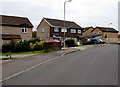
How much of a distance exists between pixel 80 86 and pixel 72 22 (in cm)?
4623

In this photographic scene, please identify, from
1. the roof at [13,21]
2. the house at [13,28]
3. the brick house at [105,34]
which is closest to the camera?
the house at [13,28]

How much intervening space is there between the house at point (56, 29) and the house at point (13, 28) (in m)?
6.64

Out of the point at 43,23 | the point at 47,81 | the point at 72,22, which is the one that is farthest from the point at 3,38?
the point at 47,81

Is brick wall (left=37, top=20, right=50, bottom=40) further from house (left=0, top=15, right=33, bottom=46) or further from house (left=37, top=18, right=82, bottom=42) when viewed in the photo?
house (left=0, top=15, right=33, bottom=46)

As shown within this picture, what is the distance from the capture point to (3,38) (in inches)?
1303

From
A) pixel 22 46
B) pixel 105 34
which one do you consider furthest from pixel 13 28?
pixel 105 34

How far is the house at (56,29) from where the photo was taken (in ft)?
143

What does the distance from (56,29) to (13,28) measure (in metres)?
12.5

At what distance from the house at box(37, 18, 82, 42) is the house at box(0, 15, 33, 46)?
6.64m

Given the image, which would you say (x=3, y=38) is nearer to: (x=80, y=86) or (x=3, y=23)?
(x=3, y=23)

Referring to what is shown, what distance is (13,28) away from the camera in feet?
118

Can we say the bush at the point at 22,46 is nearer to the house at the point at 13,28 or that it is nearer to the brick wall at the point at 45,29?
the house at the point at 13,28

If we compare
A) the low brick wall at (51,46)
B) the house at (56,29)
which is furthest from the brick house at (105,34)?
the low brick wall at (51,46)

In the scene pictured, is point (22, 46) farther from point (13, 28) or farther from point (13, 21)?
point (13, 21)
